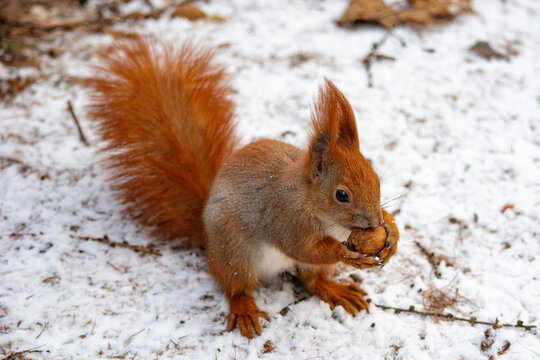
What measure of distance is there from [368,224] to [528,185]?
146 centimetres

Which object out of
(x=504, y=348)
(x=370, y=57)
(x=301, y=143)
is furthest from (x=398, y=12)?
(x=504, y=348)

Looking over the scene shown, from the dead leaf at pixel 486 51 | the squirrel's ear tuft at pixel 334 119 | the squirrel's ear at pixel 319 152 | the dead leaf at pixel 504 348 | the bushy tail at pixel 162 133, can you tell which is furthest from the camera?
the dead leaf at pixel 486 51

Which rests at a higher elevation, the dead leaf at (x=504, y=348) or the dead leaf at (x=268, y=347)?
the dead leaf at (x=504, y=348)

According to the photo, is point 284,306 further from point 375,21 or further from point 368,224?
point 375,21

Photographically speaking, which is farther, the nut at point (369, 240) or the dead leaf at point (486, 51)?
the dead leaf at point (486, 51)

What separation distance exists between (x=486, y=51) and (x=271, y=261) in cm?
272

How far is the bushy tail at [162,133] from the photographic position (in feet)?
6.56

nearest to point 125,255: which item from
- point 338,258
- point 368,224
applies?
point 338,258

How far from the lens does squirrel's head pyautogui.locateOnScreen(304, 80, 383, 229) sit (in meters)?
1.48

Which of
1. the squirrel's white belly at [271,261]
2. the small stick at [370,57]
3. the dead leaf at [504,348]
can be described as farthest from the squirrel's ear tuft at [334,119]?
the small stick at [370,57]

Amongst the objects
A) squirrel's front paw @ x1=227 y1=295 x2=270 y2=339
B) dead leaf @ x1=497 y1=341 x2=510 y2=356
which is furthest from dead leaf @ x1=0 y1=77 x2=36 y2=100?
dead leaf @ x1=497 y1=341 x2=510 y2=356

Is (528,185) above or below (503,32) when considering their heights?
below

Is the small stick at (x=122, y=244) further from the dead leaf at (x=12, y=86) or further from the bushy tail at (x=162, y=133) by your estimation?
the dead leaf at (x=12, y=86)

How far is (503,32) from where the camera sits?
3.64 metres
